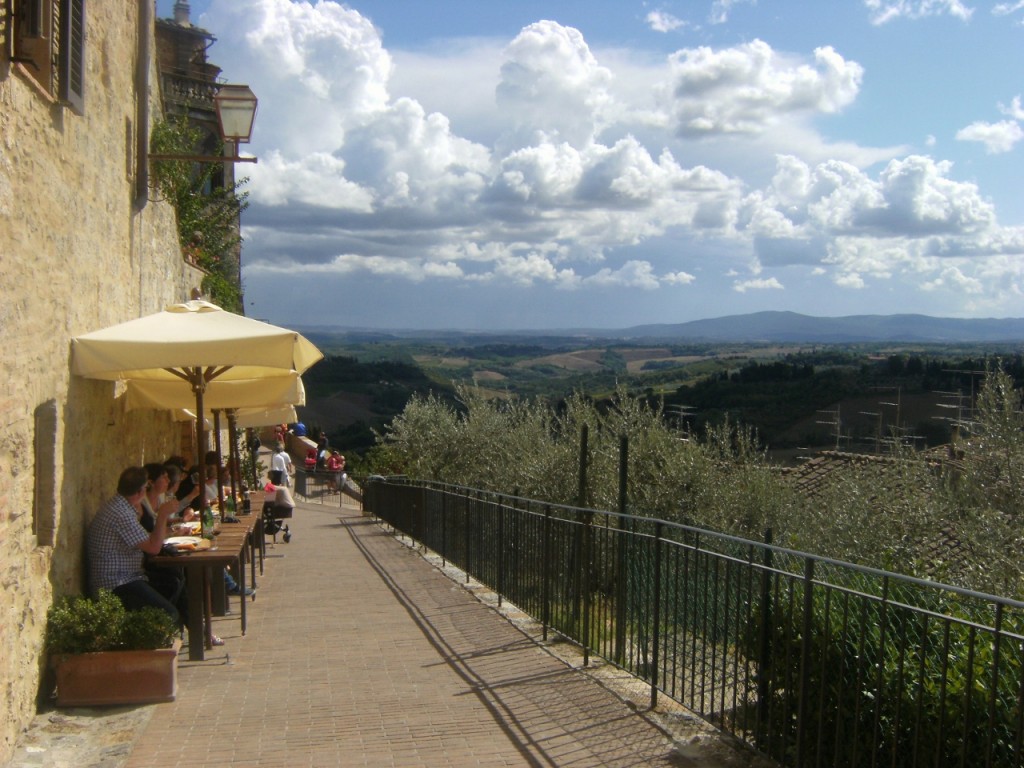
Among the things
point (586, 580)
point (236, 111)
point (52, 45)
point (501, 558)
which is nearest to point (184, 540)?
point (586, 580)

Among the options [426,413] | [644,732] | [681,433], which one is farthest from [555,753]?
[426,413]

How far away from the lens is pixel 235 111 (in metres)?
10.7

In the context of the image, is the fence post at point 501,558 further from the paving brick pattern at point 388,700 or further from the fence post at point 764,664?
the fence post at point 764,664

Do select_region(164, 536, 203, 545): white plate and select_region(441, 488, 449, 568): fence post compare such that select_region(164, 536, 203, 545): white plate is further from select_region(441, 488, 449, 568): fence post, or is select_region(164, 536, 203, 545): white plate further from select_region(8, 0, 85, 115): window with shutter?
select_region(441, 488, 449, 568): fence post

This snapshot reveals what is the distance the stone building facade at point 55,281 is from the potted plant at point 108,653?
117 millimetres

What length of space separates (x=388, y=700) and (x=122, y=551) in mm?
2114

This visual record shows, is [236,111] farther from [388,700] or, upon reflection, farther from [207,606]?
[388,700]

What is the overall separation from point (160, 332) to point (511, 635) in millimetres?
3713

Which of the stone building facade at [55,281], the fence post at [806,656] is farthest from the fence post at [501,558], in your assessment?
the fence post at [806,656]

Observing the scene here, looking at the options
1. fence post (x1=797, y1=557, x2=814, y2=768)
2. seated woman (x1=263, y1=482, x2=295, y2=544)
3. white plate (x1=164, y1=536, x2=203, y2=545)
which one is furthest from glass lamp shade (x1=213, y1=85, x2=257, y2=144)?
fence post (x1=797, y1=557, x2=814, y2=768)

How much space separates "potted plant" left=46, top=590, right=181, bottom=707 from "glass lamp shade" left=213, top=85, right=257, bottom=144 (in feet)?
18.9

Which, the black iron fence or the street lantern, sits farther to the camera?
the street lantern

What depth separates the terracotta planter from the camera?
615 cm

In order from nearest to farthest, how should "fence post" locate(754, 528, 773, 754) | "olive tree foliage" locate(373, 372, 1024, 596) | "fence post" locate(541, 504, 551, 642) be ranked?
"fence post" locate(754, 528, 773, 754)
"fence post" locate(541, 504, 551, 642)
"olive tree foliage" locate(373, 372, 1024, 596)
